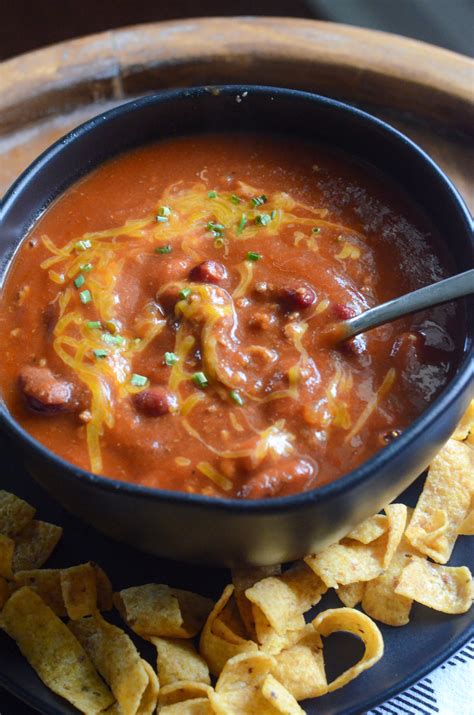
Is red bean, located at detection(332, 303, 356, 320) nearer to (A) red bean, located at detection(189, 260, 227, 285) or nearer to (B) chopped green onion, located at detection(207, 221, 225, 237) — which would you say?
(A) red bean, located at detection(189, 260, 227, 285)

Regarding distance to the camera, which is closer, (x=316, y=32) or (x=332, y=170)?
(x=332, y=170)

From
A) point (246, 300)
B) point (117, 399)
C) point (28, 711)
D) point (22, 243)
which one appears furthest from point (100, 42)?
point (28, 711)

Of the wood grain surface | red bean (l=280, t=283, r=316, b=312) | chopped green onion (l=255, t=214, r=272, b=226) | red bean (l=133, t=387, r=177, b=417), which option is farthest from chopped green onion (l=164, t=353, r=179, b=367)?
the wood grain surface

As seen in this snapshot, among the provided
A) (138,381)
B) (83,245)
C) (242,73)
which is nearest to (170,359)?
(138,381)

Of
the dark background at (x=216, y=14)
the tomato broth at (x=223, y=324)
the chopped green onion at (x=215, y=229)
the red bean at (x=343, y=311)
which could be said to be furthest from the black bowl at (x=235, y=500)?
the dark background at (x=216, y=14)

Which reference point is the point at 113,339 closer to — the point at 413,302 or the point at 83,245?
the point at 83,245

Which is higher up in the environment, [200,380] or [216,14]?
[216,14]

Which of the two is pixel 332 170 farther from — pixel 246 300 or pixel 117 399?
pixel 117 399
